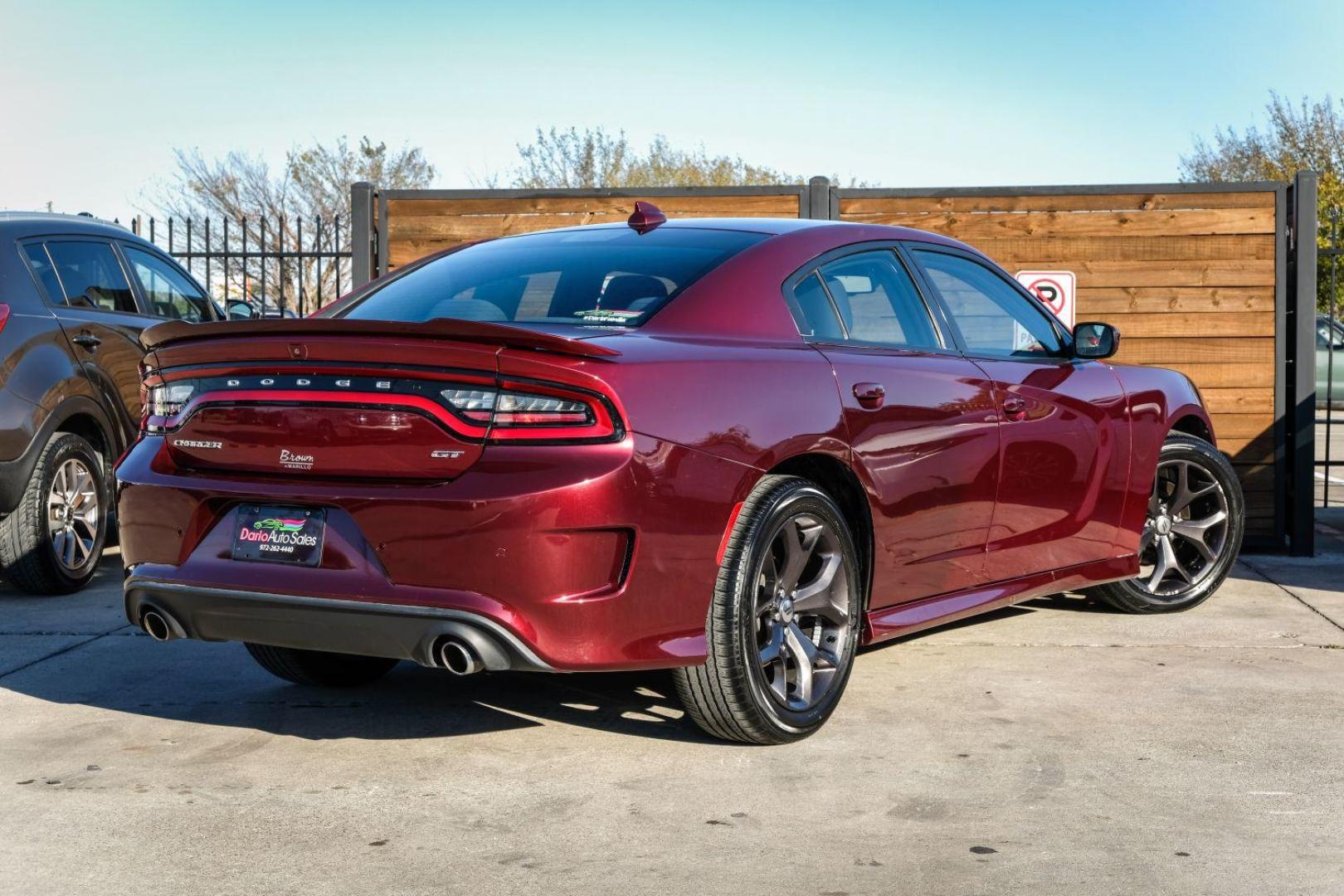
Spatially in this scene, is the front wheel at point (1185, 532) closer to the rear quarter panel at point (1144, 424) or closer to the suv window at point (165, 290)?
the rear quarter panel at point (1144, 424)

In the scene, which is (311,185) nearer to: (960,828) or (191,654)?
(191,654)

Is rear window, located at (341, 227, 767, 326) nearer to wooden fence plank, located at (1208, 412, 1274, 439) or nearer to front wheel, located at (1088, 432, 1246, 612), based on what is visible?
front wheel, located at (1088, 432, 1246, 612)

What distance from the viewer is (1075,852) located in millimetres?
3621

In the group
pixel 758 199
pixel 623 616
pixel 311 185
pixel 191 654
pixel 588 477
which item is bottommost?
pixel 191 654

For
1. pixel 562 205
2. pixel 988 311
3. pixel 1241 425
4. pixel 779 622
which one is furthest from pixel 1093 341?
pixel 562 205

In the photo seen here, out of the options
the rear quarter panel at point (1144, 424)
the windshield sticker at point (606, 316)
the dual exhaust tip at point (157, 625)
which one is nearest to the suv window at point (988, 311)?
the rear quarter panel at point (1144, 424)

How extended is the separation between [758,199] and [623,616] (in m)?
5.90

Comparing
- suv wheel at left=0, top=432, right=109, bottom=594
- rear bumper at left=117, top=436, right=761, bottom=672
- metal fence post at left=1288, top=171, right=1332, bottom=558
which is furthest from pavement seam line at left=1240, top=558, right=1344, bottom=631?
suv wheel at left=0, top=432, right=109, bottom=594

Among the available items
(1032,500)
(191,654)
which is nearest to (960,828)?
(1032,500)

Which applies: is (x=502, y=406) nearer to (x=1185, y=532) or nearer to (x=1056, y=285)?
(x=1185, y=532)

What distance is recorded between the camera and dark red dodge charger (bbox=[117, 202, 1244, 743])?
390 cm

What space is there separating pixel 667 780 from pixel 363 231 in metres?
5.96

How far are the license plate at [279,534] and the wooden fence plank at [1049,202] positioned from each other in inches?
232

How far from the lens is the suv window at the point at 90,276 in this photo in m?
7.82
